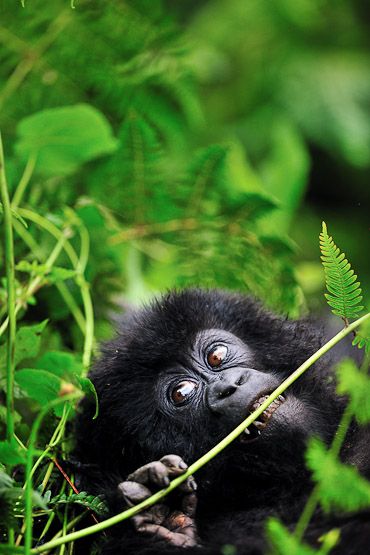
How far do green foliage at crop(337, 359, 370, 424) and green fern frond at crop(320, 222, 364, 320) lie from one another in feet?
0.96

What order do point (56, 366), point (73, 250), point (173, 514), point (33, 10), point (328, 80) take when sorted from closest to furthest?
point (173, 514) < point (56, 366) < point (73, 250) < point (33, 10) < point (328, 80)

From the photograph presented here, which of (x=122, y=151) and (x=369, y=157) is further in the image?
(x=369, y=157)

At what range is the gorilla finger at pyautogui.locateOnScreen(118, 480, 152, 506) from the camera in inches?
60.3

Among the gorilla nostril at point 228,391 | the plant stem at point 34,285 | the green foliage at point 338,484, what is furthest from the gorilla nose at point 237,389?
the green foliage at point 338,484

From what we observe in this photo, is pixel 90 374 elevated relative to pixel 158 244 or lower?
lower

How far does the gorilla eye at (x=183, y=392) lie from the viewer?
6.41ft

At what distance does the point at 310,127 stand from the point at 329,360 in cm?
299

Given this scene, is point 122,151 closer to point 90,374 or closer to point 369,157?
point 90,374

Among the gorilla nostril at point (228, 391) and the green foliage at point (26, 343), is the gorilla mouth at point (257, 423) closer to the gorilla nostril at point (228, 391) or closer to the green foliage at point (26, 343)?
the gorilla nostril at point (228, 391)

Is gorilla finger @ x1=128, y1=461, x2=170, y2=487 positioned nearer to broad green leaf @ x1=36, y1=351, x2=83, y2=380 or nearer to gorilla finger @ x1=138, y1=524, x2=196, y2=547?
gorilla finger @ x1=138, y1=524, x2=196, y2=547

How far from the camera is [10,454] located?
1420 millimetres

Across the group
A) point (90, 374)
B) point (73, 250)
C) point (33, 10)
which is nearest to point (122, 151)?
point (73, 250)

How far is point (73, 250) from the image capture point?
252cm

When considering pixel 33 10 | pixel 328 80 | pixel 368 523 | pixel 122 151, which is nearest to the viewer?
pixel 368 523
